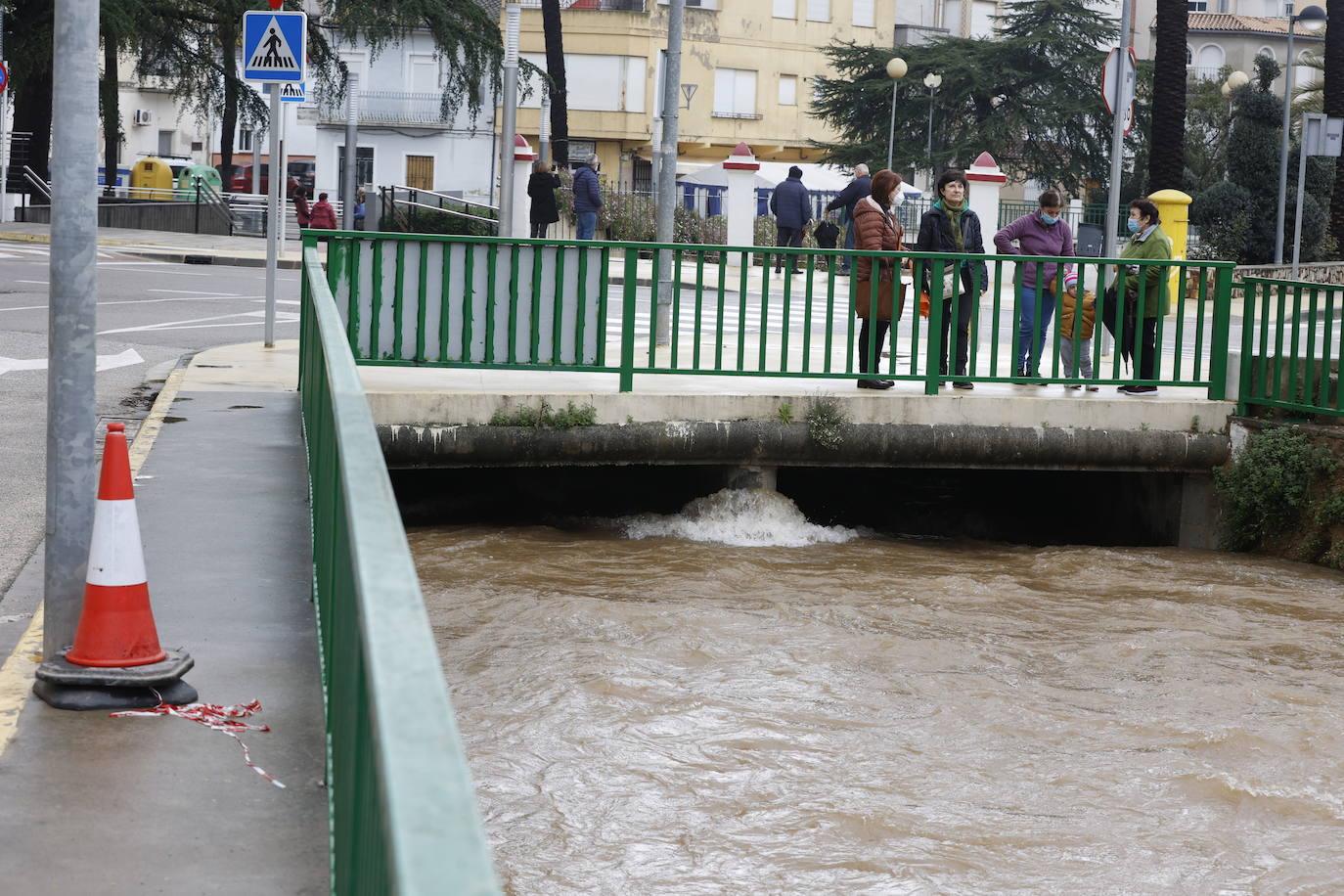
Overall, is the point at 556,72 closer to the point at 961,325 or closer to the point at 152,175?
the point at 152,175

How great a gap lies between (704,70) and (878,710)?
58942 millimetres

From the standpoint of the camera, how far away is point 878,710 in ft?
24.5

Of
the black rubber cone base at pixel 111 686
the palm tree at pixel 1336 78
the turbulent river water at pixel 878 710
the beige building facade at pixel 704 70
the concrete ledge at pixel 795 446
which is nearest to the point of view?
the black rubber cone base at pixel 111 686

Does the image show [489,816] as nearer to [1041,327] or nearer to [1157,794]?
[1157,794]

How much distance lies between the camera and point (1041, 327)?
1127cm

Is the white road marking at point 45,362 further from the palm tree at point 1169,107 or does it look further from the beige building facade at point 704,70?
A: the beige building facade at point 704,70

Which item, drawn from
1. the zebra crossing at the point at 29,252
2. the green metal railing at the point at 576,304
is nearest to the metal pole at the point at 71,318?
the green metal railing at the point at 576,304

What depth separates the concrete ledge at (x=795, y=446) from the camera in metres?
10.3

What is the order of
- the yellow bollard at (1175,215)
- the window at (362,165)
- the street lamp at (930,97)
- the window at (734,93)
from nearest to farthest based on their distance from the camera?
1. the yellow bollard at (1175,215)
2. the street lamp at (930,97)
3. the window at (734,93)
4. the window at (362,165)

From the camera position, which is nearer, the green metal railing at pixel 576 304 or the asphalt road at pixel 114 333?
the asphalt road at pixel 114 333

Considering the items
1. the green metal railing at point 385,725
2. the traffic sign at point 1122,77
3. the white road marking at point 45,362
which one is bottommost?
the white road marking at point 45,362

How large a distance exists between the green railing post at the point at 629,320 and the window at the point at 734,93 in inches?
2173

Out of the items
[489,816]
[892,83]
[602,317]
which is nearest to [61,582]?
[489,816]

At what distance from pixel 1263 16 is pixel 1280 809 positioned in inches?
3040
